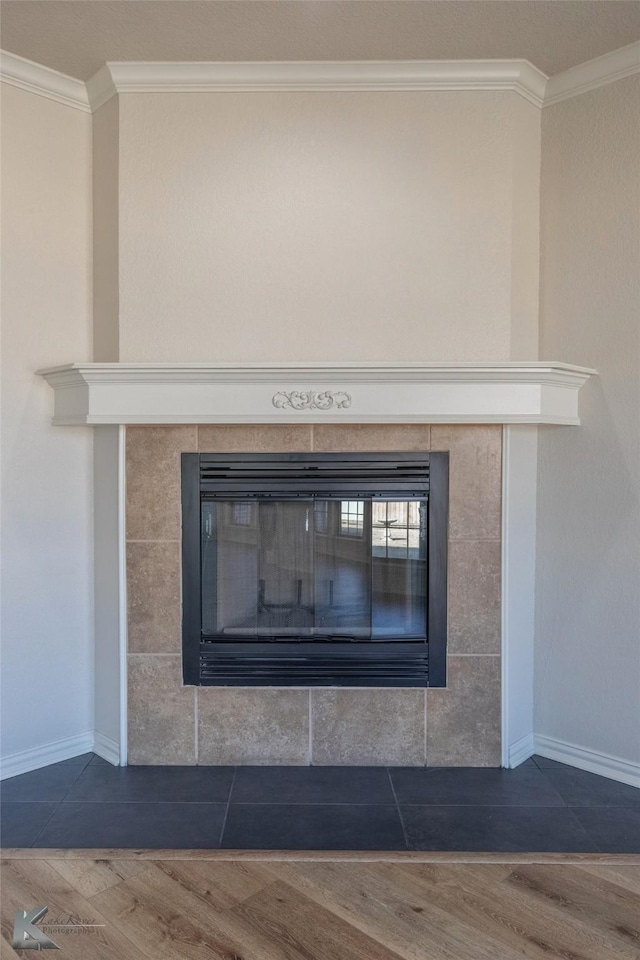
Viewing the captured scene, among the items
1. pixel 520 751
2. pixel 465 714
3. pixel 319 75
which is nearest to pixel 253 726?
pixel 465 714

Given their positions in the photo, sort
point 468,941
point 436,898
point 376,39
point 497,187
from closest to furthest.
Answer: point 468,941
point 436,898
point 376,39
point 497,187

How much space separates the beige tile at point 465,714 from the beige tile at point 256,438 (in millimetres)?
1012

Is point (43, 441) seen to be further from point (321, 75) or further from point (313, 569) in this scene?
point (321, 75)

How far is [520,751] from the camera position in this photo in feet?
9.34

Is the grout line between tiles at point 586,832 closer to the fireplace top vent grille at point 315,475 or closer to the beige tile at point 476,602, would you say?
the beige tile at point 476,602

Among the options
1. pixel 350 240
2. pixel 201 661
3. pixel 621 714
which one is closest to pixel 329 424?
pixel 350 240

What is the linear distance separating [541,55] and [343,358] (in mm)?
1294

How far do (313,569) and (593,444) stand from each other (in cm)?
116

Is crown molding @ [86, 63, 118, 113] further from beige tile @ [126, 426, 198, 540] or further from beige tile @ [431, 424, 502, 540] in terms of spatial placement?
beige tile @ [431, 424, 502, 540]

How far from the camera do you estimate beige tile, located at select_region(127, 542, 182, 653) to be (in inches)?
109

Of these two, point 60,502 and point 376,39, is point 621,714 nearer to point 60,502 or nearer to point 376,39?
point 60,502

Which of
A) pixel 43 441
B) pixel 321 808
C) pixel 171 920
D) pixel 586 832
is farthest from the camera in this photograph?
pixel 43 441

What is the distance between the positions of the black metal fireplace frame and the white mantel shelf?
0.20 m

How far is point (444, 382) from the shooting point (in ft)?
8.45
